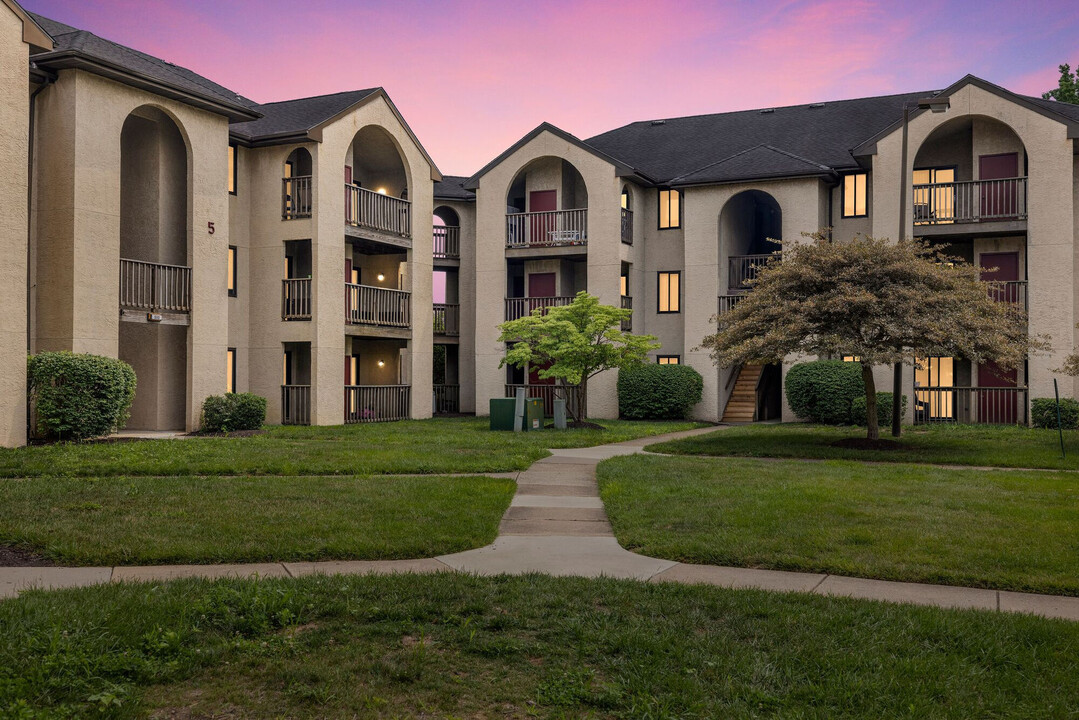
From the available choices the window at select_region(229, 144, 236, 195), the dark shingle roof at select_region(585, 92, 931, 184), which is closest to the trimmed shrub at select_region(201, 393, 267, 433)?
the window at select_region(229, 144, 236, 195)

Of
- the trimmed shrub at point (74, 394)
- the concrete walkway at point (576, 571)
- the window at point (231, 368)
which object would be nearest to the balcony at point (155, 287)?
the trimmed shrub at point (74, 394)

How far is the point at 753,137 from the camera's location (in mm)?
34469

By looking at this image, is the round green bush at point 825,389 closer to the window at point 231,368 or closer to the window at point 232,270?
the window at point 231,368

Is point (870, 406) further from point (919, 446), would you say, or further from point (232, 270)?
point (232, 270)

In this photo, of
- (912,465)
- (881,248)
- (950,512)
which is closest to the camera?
(950,512)

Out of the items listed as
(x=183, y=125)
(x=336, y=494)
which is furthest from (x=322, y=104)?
(x=336, y=494)

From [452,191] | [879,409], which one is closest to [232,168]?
[452,191]

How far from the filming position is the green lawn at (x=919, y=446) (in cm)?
1661

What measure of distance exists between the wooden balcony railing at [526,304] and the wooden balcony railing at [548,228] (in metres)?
1.93

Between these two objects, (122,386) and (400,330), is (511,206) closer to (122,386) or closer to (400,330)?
(400,330)

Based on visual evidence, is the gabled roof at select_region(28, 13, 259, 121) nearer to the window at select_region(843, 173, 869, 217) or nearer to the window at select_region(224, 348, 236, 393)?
the window at select_region(224, 348, 236, 393)

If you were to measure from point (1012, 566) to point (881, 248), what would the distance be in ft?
39.0

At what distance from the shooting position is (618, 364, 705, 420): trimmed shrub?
1148 inches

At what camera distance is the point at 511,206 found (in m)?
34.0
